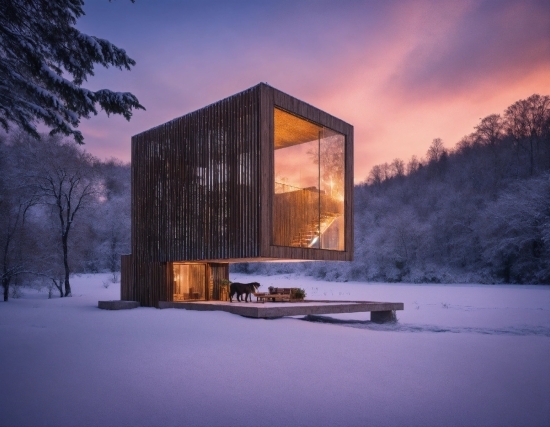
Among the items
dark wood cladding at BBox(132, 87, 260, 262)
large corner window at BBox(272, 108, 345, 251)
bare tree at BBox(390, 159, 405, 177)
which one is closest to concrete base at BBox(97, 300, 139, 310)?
dark wood cladding at BBox(132, 87, 260, 262)

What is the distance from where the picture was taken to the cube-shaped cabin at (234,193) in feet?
36.3

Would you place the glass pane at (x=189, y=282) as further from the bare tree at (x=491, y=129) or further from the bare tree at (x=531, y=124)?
the bare tree at (x=491, y=129)

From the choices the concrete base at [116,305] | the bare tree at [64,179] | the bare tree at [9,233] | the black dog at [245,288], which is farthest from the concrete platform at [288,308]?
the bare tree at [64,179]

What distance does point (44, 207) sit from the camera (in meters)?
24.2

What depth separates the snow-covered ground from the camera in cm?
370

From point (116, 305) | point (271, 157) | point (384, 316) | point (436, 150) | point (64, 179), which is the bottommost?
point (384, 316)

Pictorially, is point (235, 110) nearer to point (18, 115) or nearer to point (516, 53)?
point (18, 115)

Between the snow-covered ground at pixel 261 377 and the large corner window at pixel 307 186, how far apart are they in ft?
14.3

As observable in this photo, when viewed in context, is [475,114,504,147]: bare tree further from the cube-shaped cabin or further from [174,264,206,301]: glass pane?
[174,264,206,301]: glass pane

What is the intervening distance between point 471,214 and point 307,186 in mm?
23753

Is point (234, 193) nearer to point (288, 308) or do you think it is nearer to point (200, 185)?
point (200, 185)

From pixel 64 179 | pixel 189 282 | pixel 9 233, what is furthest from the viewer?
pixel 64 179

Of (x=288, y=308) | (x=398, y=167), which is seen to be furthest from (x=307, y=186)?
(x=398, y=167)

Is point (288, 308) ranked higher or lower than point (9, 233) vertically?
lower
